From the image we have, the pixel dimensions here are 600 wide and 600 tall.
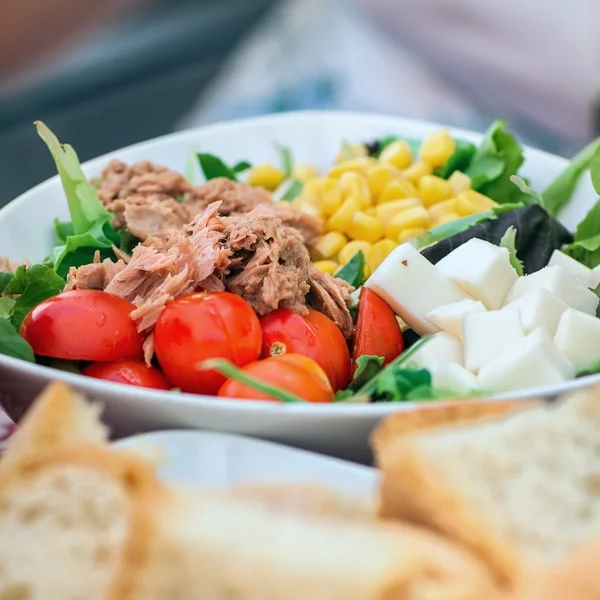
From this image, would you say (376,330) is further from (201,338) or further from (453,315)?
(201,338)

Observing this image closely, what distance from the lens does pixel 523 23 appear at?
17.0 ft

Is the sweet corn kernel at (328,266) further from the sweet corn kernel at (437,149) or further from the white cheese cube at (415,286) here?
the sweet corn kernel at (437,149)

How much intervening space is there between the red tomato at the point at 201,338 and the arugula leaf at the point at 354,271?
62 centimetres

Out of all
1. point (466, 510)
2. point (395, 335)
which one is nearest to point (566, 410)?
point (466, 510)

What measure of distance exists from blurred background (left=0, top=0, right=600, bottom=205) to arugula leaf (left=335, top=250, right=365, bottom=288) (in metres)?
3.02

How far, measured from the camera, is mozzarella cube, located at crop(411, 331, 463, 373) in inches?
66.5

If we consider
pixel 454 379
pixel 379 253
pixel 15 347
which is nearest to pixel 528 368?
pixel 454 379

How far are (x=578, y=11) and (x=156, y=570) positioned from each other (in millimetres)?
4880

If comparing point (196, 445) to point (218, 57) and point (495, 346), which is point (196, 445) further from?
point (218, 57)

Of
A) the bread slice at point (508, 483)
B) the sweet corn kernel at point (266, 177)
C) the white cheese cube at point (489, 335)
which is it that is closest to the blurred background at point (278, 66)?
the sweet corn kernel at point (266, 177)

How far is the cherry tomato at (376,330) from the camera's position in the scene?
6.20 ft

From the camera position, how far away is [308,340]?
70.4 inches

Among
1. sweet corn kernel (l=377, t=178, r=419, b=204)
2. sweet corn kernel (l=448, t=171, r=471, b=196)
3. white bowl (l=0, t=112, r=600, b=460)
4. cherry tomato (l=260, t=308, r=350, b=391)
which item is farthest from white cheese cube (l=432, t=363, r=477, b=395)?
sweet corn kernel (l=448, t=171, r=471, b=196)

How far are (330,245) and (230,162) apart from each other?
2.59 feet
